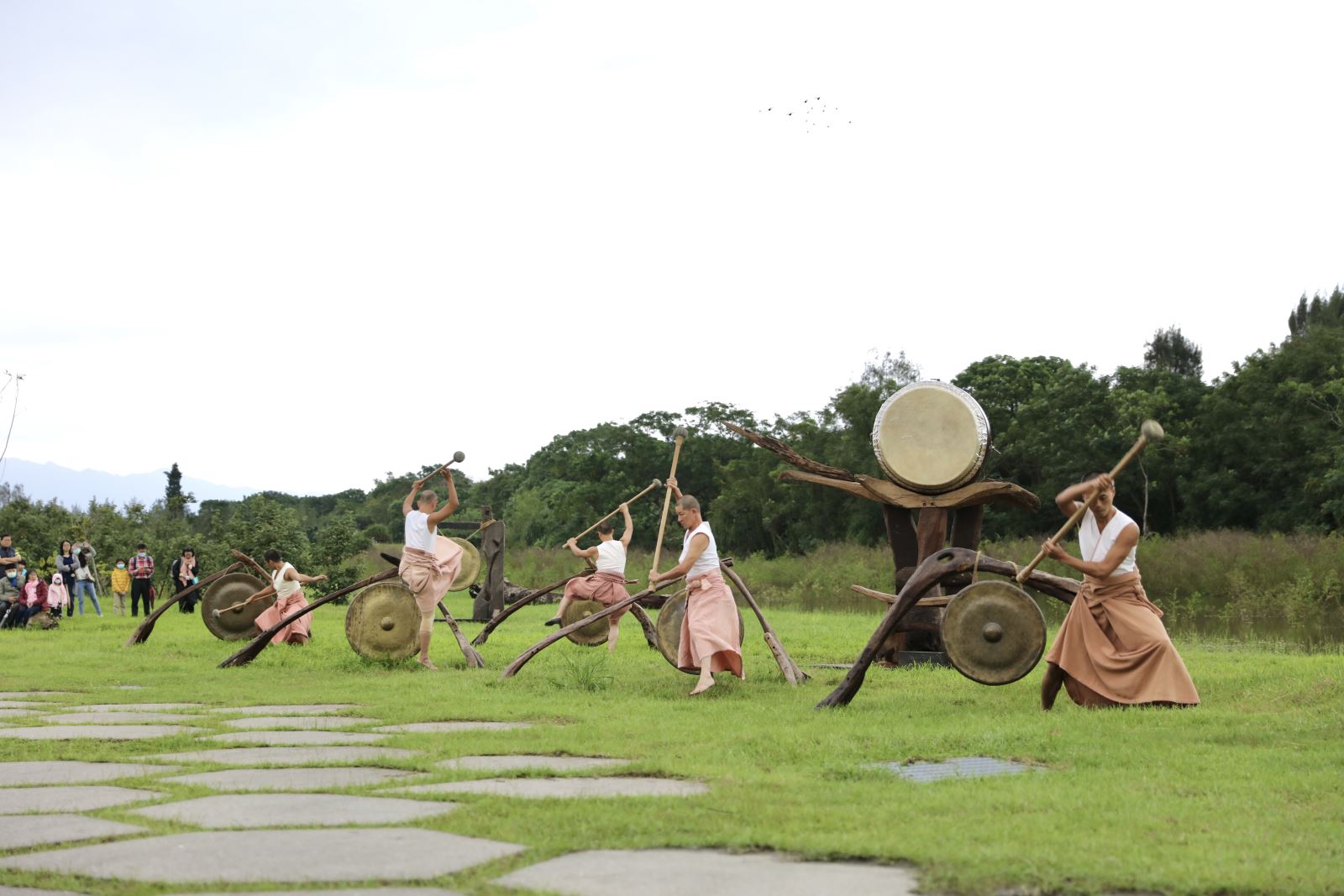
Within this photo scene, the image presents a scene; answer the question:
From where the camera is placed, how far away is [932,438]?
13.9 meters

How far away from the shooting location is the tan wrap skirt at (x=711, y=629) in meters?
11.1

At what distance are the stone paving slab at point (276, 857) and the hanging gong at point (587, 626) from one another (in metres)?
11.5

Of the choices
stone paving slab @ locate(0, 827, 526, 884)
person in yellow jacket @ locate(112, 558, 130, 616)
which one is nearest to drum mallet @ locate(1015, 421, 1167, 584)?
stone paving slab @ locate(0, 827, 526, 884)

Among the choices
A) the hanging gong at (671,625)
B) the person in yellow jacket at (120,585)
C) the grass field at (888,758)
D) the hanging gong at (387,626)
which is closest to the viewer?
the grass field at (888,758)

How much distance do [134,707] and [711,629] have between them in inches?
177

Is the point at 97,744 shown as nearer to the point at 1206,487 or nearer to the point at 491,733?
the point at 491,733

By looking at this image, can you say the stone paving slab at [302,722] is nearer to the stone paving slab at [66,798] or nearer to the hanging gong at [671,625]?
the stone paving slab at [66,798]

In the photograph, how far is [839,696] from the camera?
32.6ft

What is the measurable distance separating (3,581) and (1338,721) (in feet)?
69.2

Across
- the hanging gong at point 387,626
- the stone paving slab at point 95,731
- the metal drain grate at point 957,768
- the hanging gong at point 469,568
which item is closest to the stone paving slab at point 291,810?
the metal drain grate at point 957,768

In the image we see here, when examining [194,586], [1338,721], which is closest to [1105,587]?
[1338,721]

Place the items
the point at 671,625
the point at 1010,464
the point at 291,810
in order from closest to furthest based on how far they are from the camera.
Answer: the point at 291,810, the point at 671,625, the point at 1010,464

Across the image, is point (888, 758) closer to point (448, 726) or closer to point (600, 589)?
point (448, 726)

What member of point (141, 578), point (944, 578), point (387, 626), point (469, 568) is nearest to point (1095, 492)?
point (944, 578)
